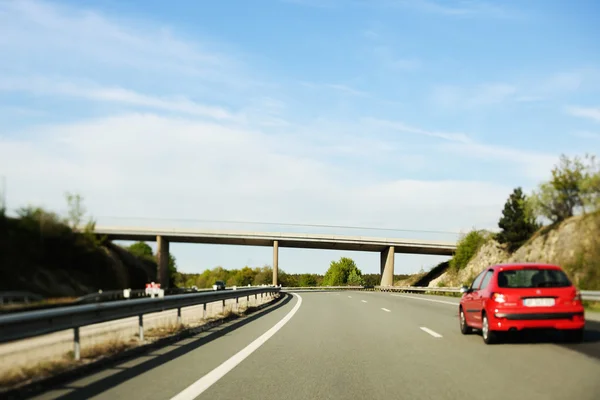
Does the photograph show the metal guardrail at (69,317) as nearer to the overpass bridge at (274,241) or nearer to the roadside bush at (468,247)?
the overpass bridge at (274,241)

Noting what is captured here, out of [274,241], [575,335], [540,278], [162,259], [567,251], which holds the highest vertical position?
[274,241]

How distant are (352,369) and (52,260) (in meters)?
48.1

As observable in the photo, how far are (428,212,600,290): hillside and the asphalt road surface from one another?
31.4 m

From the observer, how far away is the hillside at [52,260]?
1678 inches

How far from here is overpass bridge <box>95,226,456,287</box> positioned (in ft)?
230

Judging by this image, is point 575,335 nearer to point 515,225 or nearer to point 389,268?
point 515,225

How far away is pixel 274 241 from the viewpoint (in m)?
74.2

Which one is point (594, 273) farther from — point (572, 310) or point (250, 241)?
point (250, 241)

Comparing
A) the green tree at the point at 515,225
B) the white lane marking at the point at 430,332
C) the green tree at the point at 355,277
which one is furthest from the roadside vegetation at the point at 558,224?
the green tree at the point at 355,277

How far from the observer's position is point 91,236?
6247cm

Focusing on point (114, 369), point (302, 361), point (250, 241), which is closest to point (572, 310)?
point (302, 361)

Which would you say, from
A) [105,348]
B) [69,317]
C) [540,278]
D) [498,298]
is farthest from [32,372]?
[540,278]

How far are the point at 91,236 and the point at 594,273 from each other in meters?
46.1

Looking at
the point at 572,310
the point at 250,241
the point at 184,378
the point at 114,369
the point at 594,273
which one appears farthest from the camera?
the point at 250,241
